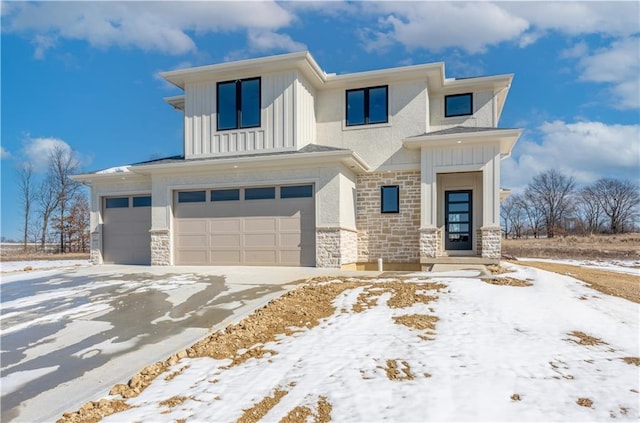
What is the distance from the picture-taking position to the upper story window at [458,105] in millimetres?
13016

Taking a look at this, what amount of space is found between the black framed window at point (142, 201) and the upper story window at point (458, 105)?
11382mm

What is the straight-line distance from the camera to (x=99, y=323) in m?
5.57

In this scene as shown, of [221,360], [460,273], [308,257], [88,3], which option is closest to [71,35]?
[88,3]

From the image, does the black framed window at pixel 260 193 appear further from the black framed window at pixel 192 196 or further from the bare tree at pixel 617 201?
the bare tree at pixel 617 201

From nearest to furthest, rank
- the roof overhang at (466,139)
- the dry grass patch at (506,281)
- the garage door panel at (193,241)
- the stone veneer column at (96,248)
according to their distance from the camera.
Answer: the dry grass patch at (506,281) → the roof overhang at (466,139) → the garage door panel at (193,241) → the stone veneer column at (96,248)

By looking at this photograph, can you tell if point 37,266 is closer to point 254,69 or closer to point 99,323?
point 254,69

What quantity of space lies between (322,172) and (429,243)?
4063mm

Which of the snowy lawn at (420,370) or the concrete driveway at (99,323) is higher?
the snowy lawn at (420,370)

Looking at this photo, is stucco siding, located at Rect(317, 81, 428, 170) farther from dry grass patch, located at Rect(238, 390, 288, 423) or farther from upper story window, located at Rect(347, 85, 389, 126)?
dry grass patch, located at Rect(238, 390, 288, 423)

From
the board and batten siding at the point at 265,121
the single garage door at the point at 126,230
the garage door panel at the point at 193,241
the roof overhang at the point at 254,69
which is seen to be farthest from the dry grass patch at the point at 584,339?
the single garage door at the point at 126,230

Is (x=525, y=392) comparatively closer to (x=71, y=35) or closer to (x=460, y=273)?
(x=460, y=273)

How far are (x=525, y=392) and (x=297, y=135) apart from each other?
995cm

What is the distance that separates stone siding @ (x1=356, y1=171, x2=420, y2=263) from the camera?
481 inches

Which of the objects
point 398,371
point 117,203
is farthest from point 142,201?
point 398,371
